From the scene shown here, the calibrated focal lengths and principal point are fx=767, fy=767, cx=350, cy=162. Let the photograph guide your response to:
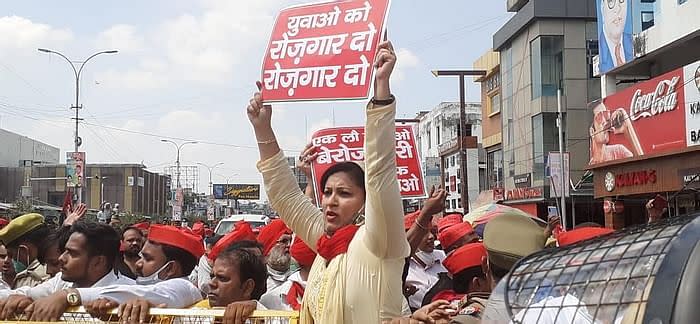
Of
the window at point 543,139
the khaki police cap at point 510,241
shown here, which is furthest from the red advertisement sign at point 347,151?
the window at point 543,139

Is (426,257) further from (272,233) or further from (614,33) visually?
(614,33)

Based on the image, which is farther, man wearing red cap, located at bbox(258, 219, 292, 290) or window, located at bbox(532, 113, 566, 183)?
window, located at bbox(532, 113, 566, 183)

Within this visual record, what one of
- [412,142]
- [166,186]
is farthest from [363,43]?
[166,186]

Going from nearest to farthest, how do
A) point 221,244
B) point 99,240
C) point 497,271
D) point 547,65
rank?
1. point 497,271
2. point 99,240
3. point 221,244
4. point 547,65

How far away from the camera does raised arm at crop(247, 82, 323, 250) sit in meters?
3.50

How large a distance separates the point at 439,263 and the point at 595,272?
4.33 meters

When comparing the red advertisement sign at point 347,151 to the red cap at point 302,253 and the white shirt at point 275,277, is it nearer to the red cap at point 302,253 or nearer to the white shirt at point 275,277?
the white shirt at point 275,277

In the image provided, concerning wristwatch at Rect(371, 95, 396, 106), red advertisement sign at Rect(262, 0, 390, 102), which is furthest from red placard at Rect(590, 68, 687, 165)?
wristwatch at Rect(371, 95, 396, 106)

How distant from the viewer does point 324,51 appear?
13.9 ft

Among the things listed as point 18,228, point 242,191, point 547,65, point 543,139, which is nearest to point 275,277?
point 18,228

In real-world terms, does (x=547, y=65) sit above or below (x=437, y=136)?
below

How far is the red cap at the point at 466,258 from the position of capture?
3.95 metres

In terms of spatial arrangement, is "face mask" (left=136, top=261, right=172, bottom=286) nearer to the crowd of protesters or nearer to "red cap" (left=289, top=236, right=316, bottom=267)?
the crowd of protesters

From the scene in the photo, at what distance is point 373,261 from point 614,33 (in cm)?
2256
